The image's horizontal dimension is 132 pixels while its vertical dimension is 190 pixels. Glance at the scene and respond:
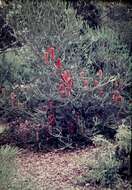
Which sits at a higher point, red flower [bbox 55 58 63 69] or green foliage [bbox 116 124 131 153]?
red flower [bbox 55 58 63 69]

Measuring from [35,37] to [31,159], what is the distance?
2.02 meters

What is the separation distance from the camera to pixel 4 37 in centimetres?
891

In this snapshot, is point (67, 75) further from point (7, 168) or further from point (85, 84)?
point (7, 168)

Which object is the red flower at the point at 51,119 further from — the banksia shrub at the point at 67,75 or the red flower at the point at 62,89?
the red flower at the point at 62,89

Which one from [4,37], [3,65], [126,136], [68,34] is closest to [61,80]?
[68,34]

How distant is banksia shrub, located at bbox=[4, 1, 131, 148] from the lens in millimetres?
6383

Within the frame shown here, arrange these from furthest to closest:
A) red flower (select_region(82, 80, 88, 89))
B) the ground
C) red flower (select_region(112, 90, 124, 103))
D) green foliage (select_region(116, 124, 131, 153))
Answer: red flower (select_region(112, 90, 124, 103)), red flower (select_region(82, 80, 88, 89)), the ground, green foliage (select_region(116, 124, 131, 153))

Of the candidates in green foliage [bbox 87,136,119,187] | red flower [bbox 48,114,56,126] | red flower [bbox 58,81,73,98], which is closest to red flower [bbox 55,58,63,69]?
red flower [bbox 58,81,73,98]

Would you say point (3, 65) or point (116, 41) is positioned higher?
point (116, 41)

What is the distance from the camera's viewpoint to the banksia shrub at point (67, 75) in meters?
6.38

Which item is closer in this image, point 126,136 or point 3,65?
point 126,136

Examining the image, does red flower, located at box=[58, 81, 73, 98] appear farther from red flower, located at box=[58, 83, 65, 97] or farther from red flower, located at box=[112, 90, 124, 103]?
red flower, located at box=[112, 90, 124, 103]

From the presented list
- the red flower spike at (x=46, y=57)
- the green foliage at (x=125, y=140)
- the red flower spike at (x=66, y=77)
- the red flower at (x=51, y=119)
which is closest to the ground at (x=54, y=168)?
the red flower at (x=51, y=119)

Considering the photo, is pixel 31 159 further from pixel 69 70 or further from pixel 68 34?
pixel 68 34
